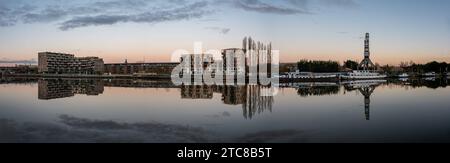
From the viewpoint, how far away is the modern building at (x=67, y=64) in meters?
81.4

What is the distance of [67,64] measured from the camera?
86.9 meters

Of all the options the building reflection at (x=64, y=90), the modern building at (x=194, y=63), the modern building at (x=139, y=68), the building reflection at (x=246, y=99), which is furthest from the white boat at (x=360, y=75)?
the modern building at (x=139, y=68)

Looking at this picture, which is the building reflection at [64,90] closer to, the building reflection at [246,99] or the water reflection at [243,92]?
the water reflection at [243,92]

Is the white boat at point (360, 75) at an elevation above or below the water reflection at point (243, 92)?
above

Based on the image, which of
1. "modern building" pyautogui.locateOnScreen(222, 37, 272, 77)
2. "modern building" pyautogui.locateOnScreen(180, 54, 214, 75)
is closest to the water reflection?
"modern building" pyautogui.locateOnScreen(222, 37, 272, 77)

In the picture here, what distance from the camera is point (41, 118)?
1076 cm

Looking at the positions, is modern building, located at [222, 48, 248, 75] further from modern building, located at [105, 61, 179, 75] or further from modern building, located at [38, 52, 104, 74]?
modern building, located at [38, 52, 104, 74]

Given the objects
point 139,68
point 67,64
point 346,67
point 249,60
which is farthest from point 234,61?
point 67,64

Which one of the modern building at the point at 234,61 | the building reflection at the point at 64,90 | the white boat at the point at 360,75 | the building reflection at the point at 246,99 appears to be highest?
the modern building at the point at 234,61

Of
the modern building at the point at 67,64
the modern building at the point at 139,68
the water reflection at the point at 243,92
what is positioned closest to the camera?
the water reflection at the point at 243,92

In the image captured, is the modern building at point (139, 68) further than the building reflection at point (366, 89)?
Yes

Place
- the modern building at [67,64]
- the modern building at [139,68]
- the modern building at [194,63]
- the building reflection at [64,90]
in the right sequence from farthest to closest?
the modern building at [139,68] → the modern building at [67,64] → the modern building at [194,63] → the building reflection at [64,90]
